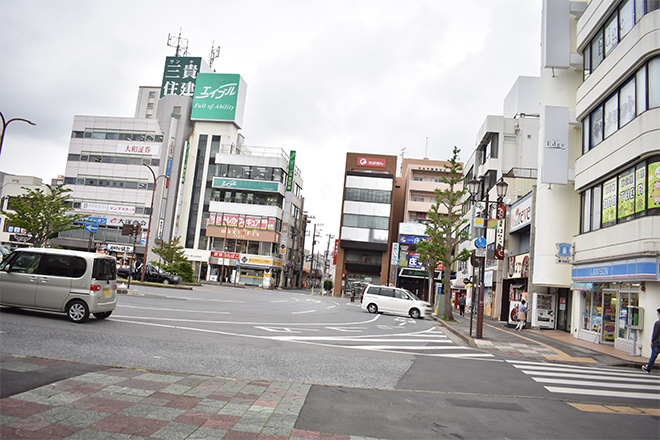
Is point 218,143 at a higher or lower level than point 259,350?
higher

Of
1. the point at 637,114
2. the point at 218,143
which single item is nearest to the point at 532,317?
the point at 637,114

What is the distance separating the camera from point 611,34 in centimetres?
1867

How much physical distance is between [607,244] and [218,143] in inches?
2349

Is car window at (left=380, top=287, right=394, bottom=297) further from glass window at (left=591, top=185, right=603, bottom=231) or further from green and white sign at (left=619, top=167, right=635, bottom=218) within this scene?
green and white sign at (left=619, top=167, right=635, bottom=218)

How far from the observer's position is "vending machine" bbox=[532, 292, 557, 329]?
24.5 m

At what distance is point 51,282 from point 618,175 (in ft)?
63.6

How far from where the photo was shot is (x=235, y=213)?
6675 centimetres

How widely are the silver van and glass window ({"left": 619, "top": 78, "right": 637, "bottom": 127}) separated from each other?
60.3ft

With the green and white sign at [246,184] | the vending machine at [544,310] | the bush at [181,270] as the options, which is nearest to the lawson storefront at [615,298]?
the vending machine at [544,310]

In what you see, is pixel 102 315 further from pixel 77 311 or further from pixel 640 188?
pixel 640 188

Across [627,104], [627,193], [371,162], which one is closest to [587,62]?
[627,104]

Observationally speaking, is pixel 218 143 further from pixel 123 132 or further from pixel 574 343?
pixel 574 343

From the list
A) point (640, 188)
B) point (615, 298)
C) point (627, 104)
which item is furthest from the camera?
point (615, 298)

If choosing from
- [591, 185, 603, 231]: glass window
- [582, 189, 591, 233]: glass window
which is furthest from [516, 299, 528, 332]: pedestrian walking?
[591, 185, 603, 231]: glass window
